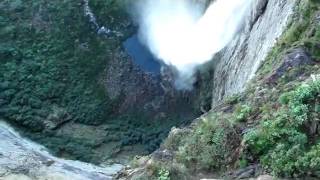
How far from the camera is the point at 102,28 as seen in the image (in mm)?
23484

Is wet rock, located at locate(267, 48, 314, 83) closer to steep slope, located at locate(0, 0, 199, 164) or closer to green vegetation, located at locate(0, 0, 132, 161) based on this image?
steep slope, located at locate(0, 0, 199, 164)

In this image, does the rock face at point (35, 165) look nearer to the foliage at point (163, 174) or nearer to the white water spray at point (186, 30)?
the white water spray at point (186, 30)

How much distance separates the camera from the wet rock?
36.2 ft

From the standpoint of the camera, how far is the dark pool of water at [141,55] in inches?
884

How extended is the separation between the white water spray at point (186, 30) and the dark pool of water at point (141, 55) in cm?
23

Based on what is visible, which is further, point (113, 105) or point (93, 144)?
point (113, 105)

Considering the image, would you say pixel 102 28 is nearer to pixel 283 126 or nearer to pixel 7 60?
pixel 7 60

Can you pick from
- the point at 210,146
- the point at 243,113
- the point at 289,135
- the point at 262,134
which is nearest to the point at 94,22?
the point at 243,113

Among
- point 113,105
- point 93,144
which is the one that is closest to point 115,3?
point 113,105

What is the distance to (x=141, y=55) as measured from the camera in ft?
74.6

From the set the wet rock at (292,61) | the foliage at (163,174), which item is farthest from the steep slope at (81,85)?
the foliage at (163,174)

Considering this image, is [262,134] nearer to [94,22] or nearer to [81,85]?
[81,85]

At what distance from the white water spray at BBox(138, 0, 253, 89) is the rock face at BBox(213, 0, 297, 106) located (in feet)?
3.38

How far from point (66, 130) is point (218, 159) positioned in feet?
39.9
